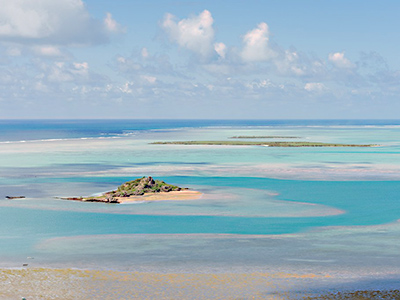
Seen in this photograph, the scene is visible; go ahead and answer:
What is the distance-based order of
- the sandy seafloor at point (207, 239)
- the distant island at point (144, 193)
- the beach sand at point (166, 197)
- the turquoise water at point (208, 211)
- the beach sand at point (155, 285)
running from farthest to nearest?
the beach sand at point (166, 197) < the distant island at point (144, 193) < the turquoise water at point (208, 211) < the sandy seafloor at point (207, 239) < the beach sand at point (155, 285)

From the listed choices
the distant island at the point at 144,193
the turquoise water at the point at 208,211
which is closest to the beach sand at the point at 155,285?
the turquoise water at the point at 208,211

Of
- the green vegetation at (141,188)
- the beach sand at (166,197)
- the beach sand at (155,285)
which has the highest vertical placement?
the green vegetation at (141,188)

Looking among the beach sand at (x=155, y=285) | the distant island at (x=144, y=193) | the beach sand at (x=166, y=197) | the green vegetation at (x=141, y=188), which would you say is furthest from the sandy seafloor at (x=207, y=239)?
the green vegetation at (x=141, y=188)

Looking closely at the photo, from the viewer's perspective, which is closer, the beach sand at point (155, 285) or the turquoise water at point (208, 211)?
the beach sand at point (155, 285)

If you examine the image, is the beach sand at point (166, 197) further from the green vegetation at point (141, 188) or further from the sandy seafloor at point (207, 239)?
the sandy seafloor at point (207, 239)

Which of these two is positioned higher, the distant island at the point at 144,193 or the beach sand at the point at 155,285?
the distant island at the point at 144,193

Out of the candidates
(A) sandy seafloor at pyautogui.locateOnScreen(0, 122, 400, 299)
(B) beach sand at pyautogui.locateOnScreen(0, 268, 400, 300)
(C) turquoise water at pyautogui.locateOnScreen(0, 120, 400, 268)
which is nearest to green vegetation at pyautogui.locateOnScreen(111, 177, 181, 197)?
(C) turquoise water at pyautogui.locateOnScreen(0, 120, 400, 268)

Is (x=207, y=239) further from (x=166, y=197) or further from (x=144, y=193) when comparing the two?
(x=144, y=193)

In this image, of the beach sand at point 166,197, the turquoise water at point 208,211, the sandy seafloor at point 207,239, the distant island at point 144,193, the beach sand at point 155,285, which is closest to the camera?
the beach sand at point 155,285
